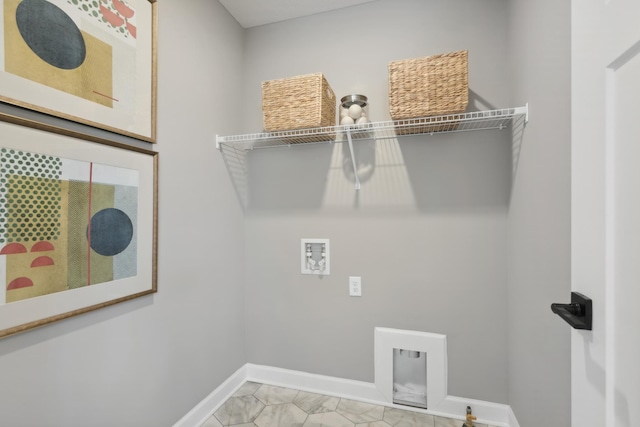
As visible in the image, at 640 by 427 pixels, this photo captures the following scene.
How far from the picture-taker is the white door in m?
0.54

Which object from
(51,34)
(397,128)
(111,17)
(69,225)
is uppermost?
(111,17)

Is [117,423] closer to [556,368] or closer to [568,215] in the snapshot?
[556,368]

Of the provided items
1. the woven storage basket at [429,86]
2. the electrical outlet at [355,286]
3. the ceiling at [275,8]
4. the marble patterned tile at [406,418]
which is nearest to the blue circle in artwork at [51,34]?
the ceiling at [275,8]

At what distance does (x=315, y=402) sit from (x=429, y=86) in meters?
1.93

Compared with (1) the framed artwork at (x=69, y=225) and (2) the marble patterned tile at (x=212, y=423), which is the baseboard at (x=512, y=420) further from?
(1) the framed artwork at (x=69, y=225)

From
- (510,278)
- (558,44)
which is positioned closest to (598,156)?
(558,44)

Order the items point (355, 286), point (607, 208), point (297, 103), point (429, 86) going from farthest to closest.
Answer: point (355, 286), point (297, 103), point (429, 86), point (607, 208)

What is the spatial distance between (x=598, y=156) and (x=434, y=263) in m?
1.21

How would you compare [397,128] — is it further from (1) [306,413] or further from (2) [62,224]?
(1) [306,413]

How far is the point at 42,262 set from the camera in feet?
3.30

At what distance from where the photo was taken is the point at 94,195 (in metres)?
1.16

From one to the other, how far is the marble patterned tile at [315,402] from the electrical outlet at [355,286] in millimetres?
669

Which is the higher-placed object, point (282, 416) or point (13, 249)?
point (13, 249)

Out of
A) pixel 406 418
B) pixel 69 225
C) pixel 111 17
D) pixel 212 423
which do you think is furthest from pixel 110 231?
pixel 406 418
